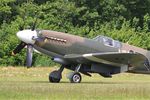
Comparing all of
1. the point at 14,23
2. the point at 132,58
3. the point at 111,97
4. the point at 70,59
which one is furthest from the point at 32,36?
the point at 14,23

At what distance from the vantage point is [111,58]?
25.2 meters

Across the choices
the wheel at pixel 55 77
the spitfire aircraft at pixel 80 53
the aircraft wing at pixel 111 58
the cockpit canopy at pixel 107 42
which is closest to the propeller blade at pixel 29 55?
the spitfire aircraft at pixel 80 53

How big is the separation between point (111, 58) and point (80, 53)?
134cm

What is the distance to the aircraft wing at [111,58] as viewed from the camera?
24.9 metres

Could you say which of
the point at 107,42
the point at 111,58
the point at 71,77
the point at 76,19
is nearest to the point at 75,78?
the point at 71,77

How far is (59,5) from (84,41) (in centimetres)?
3159

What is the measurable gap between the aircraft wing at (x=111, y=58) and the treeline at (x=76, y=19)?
59.3 feet

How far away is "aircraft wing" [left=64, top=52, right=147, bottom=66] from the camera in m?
24.9

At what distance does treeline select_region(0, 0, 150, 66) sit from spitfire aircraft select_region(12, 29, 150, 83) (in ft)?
58.3

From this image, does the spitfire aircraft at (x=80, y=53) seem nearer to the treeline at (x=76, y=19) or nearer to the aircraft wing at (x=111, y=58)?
the aircraft wing at (x=111, y=58)

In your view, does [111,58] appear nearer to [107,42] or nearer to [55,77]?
[107,42]

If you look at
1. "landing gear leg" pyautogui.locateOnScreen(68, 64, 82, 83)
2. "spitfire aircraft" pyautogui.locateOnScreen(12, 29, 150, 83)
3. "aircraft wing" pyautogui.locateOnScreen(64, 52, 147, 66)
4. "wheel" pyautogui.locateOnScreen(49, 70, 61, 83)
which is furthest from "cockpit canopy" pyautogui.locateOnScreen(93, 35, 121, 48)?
"wheel" pyautogui.locateOnScreen(49, 70, 61, 83)

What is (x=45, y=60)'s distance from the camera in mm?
44094

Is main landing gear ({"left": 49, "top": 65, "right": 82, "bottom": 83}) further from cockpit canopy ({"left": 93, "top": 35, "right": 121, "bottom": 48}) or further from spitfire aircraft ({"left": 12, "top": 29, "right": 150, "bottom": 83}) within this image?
cockpit canopy ({"left": 93, "top": 35, "right": 121, "bottom": 48})
